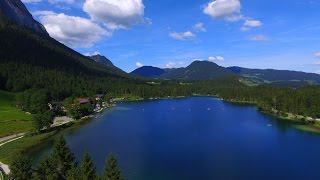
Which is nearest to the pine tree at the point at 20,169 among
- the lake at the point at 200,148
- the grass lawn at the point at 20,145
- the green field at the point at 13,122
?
the lake at the point at 200,148

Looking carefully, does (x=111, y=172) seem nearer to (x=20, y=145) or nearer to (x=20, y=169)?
(x=20, y=169)

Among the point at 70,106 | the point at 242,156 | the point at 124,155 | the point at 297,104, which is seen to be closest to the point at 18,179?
the point at 124,155

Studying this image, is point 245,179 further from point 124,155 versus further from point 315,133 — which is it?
point 315,133

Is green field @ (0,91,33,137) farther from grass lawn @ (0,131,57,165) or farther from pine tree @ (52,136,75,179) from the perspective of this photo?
pine tree @ (52,136,75,179)

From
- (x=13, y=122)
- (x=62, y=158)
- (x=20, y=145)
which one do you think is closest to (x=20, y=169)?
Result: (x=62, y=158)

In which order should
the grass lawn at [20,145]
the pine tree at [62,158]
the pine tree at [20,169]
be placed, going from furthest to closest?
the grass lawn at [20,145] < the pine tree at [62,158] < the pine tree at [20,169]

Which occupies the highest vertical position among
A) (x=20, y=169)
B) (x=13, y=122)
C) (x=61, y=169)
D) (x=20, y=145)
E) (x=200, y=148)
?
(x=20, y=169)

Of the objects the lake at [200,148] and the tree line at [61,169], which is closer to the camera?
the tree line at [61,169]

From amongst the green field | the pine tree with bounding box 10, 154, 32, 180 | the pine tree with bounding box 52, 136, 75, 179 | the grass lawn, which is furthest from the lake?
the pine tree with bounding box 10, 154, 32, 180

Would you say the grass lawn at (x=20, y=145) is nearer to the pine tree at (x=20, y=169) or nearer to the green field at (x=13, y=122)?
the green field at (x=13, y=122)
